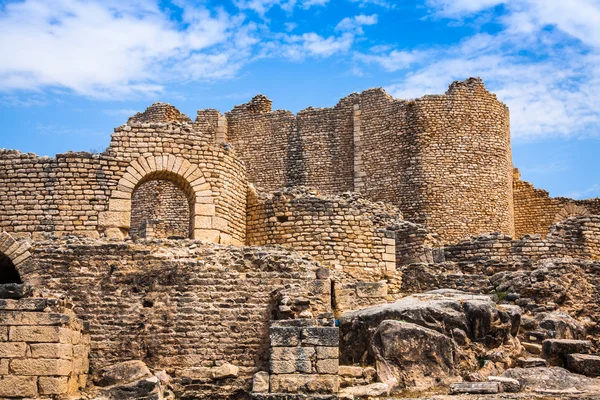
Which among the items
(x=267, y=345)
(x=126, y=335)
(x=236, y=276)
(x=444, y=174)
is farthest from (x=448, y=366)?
(x=444, y=174)

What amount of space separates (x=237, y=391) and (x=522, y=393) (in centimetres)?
427

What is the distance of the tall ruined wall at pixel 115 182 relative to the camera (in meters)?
15.6

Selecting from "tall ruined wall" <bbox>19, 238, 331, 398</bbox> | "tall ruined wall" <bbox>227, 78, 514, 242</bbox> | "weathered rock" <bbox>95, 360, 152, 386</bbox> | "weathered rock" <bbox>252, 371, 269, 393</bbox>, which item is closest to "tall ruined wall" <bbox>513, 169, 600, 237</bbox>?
"tall ruined wall" <bbox>227, 78, 514, 242</bbox>

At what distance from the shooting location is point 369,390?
11.2 metres

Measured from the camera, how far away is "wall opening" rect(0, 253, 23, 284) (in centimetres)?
1400

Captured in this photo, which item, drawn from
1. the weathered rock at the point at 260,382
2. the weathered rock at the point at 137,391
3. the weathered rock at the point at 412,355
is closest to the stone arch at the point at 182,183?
the weathered rock at the point at 137,391

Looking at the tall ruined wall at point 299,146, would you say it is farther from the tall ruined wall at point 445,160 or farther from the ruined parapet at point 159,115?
the ruined parapet at point 159,115

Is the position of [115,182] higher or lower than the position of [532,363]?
higher

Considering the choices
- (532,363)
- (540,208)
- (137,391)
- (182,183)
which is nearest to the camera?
(137,391)

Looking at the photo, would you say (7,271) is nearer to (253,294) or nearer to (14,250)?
(14,250)

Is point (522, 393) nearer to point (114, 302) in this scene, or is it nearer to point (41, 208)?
point (114, 302)

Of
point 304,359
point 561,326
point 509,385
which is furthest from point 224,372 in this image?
point 561,326

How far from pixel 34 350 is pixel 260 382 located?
329cm

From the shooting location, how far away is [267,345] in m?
12.5
